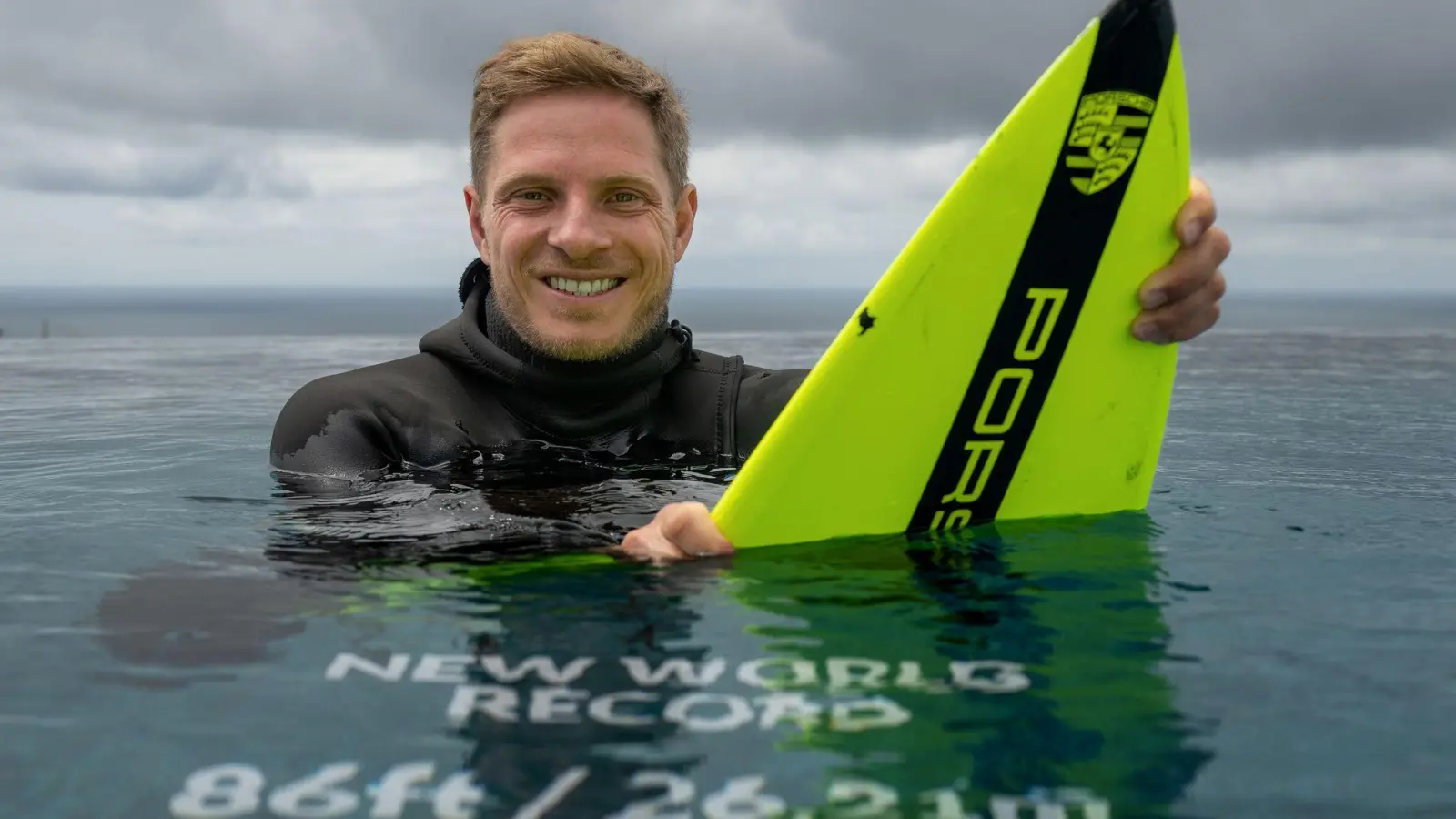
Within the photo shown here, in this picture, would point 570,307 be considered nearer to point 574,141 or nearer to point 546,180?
point 546,180

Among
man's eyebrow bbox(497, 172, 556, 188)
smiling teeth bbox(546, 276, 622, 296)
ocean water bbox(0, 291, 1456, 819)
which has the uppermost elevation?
man's eyebrow bbox(497, 172, 556, 188)

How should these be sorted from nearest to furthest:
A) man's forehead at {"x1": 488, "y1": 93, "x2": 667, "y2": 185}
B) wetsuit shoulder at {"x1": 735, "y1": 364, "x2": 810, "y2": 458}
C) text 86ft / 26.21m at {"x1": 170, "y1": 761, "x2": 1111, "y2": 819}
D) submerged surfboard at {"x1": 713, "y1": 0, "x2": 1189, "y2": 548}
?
text 86ft / 26.21m at {"x1": 170, "y1": 761, "x2": 1111, "y2": 819}, submerged surfboard at {"x1": 713, "y1": 0, "x2": 1189, "y2": 548}, man's forehead at {"x1": 488, "y1": 93, "x2": 667, "y2": 185}, wetsuit shoulder at {"x1": 735, "y1": 364, "x2": 810, "y2": 458}

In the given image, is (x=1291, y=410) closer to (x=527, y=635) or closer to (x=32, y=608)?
(x=527, y=635)

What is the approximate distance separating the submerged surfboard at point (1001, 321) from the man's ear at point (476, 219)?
1.75 meters

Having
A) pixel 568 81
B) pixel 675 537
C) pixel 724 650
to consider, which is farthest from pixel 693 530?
pixel 568 81

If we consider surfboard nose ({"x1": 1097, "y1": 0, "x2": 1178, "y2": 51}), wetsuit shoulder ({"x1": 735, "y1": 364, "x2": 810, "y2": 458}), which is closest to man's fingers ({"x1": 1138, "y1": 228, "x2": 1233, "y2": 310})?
surfboard nose ({"x1": 1097, "y1": 0, "x2": 1178, "y2": 51})

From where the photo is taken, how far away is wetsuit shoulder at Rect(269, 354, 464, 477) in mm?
4602

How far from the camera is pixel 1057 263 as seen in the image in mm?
4070

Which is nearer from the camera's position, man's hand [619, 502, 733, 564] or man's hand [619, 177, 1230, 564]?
man's hand [619, 502, 733, 564]

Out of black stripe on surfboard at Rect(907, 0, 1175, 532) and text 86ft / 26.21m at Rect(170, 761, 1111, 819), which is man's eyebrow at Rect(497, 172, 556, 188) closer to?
black stripe on surfboard at Rect(907, 0, 1175, 532)

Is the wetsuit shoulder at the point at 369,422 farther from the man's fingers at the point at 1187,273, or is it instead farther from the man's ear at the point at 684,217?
the man's fingers at the point at 1187,273

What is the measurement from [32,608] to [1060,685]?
281 centimetres

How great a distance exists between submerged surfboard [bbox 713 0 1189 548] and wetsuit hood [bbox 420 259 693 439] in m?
1.17

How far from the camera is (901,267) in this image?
3.90 m
